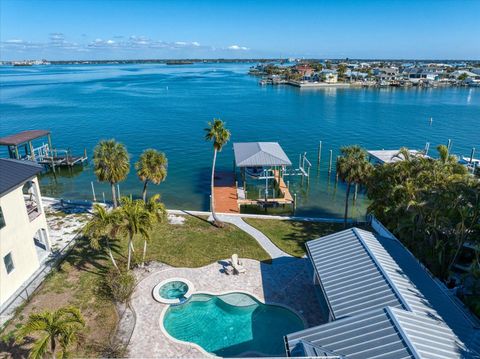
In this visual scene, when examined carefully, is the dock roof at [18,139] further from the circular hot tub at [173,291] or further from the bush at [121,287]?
the circular hot tub at [173,291]

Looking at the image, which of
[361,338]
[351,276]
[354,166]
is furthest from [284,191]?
[361,338]

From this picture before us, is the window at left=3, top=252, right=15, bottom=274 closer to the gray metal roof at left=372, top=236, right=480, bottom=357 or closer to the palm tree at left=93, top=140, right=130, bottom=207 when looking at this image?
the palm tree at left=93, top=140, right=130, bottom=207

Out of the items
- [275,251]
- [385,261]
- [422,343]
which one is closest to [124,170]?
[275,251]

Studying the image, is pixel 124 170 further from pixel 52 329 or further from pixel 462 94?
pixel 462 94

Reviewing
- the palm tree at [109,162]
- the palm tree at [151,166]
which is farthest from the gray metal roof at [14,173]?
the palm tree at [151,166]

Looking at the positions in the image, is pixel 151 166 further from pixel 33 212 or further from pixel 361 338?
pixel 361 338
